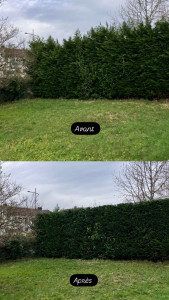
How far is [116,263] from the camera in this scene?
10.4 meters

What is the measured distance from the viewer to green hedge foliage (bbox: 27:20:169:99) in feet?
48.1

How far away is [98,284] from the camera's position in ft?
24.1

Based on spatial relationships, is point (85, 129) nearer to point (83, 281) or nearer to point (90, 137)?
point (90, 137)

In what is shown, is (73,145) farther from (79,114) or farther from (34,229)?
(34,229)

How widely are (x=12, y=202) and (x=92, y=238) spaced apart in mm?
3390

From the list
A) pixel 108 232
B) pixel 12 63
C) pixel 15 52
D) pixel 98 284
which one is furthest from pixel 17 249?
pixel 15 52

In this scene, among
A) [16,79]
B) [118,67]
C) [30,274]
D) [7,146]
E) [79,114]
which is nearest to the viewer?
[30,274]

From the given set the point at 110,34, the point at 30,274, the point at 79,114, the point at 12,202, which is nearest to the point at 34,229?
the point at 12,202

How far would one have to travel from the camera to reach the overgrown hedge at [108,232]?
1046cm

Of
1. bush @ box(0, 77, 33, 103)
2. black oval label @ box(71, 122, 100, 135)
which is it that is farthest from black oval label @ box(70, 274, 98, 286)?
bush @ box(0, 77, 33, 103)

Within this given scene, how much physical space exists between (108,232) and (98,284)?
4243 millimetres

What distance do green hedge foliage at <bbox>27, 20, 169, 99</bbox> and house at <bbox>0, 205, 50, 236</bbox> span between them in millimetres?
6822

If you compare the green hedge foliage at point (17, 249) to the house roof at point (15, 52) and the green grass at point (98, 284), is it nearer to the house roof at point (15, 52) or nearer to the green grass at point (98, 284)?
the green grass at point (98, 284)

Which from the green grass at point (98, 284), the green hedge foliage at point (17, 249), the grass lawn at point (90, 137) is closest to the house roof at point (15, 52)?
the grass lawn at point (90, 137)
